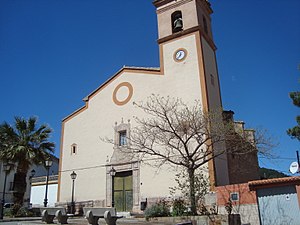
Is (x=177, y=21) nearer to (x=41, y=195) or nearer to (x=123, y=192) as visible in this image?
(x=123, y=192)

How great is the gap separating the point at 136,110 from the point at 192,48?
536 centimetres

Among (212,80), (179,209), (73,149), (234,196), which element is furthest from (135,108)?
(234,196)

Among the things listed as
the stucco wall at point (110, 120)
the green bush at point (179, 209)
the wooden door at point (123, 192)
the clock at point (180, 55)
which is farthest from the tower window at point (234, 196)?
the clock at point (180, 55)

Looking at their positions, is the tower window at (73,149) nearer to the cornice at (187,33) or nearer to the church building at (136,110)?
the church building at (136,110)

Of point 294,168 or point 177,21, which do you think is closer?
point 294,168

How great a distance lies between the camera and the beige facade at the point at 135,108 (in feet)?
60.1

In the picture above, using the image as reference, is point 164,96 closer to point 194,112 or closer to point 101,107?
point 194,112

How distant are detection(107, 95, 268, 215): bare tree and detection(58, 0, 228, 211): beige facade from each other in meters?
0.66

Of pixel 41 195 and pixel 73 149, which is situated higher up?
pixel 73 149

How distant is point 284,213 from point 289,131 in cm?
393

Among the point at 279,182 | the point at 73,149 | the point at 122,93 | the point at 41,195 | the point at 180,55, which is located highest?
the point at 180,55

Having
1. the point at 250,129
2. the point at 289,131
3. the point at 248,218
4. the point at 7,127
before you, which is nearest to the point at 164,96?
the point at 250,129

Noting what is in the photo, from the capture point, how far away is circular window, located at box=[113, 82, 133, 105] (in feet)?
68.7

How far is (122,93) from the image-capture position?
2131 centimetres
